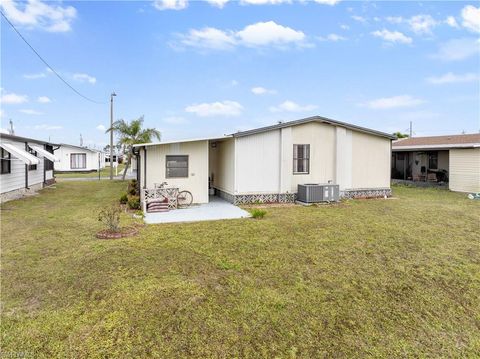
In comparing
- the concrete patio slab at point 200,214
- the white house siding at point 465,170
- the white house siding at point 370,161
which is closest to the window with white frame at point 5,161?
the concrete patio slab at point 200,214

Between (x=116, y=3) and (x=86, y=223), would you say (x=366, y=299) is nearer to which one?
(x=86, y=223)

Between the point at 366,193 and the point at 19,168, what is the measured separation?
611 inches

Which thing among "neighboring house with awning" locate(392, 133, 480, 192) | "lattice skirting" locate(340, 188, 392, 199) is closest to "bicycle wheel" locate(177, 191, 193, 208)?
"lattice skirting" locate(340, 188, 392, 199)

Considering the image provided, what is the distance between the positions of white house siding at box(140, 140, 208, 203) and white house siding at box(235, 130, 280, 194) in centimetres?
128

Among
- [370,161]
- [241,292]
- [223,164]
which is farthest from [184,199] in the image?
[370,161]

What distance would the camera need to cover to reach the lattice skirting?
13375 millimetres

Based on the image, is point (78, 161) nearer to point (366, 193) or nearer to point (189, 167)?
point (189, 167)

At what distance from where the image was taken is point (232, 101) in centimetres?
2742

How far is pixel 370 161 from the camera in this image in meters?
13.8

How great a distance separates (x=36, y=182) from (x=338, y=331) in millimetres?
17282

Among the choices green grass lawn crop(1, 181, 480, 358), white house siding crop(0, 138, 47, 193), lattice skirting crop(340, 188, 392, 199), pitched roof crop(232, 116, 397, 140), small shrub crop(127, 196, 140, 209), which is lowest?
green grass lawn crop(1, 181, 480, 358)

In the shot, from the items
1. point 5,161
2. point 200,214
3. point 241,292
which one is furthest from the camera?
point 5,161

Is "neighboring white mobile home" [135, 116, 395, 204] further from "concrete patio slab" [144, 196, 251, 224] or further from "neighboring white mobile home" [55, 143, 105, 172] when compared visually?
"neighboring white mobile home" [55, 143, 105, 172]

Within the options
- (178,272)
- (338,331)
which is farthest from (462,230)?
(178,272)
